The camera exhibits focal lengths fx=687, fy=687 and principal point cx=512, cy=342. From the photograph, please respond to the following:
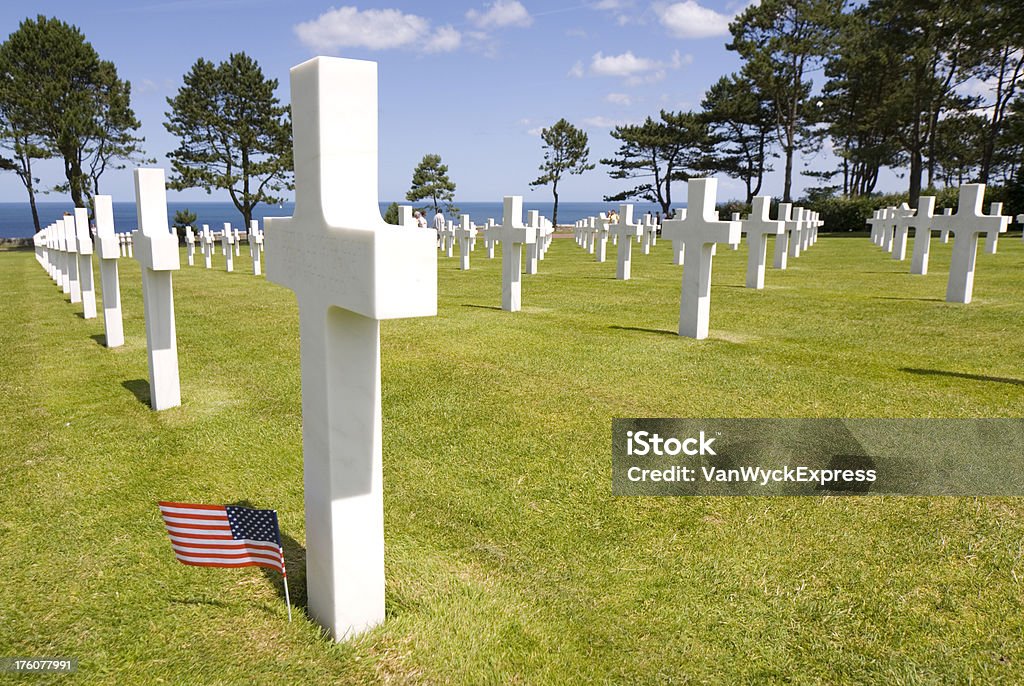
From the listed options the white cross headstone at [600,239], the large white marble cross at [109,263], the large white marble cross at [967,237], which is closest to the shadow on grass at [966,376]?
the large white marble cross at [967,237]

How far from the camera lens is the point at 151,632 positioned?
2.99 metres

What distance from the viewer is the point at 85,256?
1053 cm

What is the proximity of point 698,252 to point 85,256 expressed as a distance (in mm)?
9140

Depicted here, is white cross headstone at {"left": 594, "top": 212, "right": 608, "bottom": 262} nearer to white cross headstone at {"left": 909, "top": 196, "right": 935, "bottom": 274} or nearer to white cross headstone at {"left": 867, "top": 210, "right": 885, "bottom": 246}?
white cross headstone at {"left": 909, "top": 196, "right": 935, "bottom": 274}

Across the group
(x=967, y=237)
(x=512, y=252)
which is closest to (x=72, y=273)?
(x=512, y=252)

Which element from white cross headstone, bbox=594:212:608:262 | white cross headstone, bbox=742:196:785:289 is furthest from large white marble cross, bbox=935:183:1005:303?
white cross headstone, bbox=594:212:608:262

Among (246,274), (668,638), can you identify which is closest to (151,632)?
(668,638)

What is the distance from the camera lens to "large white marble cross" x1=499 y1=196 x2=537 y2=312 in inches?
465

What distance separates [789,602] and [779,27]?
45.4 meters

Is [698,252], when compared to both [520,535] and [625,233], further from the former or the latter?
[625,233]

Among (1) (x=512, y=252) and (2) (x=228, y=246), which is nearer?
(1) (x=512, y=252)

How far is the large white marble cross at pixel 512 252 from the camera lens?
38.7 ft

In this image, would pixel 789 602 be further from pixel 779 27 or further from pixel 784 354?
pixel 779 27

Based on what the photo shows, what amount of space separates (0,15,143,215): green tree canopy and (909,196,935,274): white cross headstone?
37873mm
